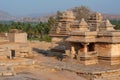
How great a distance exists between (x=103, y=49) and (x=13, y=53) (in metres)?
5.34

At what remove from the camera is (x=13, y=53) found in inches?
800

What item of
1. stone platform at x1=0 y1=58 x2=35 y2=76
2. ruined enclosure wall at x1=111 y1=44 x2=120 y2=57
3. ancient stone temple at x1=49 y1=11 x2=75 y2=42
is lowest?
stone platform at x1=0 y1=58 x2=35 y2=76

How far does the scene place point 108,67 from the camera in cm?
1775

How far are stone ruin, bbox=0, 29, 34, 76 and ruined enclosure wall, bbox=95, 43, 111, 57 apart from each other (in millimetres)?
3762

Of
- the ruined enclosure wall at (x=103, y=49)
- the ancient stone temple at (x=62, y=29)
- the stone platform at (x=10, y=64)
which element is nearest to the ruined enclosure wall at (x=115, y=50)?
the ruined enclosure wall at (x=103, y=49)

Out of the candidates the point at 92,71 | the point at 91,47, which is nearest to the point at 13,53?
the point at 91,47

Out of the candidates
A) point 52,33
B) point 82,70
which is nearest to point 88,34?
point 82,70

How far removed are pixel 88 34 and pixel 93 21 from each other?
5690 mm

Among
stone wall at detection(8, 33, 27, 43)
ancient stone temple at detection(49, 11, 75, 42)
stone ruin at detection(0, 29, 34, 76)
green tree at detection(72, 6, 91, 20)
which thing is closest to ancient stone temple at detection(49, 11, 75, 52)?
ancient stone temple at detection(49, 11, 75, 42)

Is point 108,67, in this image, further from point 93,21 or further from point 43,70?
point 93,21

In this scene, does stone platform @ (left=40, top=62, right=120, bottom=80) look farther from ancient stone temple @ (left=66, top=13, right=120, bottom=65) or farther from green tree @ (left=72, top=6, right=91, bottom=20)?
green tree @ (left=72, top=6, right=91, bottom=20)

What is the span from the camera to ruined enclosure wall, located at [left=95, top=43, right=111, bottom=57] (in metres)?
18.5

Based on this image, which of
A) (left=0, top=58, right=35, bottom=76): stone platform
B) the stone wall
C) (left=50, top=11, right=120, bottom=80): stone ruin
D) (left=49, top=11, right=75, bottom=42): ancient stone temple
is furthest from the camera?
(left=49, top=11, right=75, bottom=42): ancient stone temple

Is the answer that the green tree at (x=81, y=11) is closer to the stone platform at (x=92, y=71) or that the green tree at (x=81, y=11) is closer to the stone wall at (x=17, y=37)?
the stone wall at (x=17, y=37)
